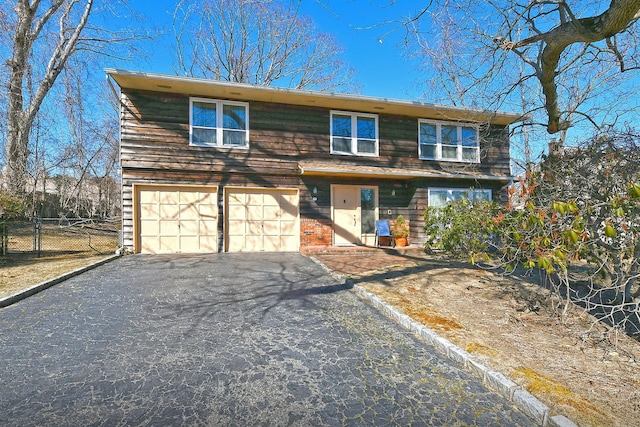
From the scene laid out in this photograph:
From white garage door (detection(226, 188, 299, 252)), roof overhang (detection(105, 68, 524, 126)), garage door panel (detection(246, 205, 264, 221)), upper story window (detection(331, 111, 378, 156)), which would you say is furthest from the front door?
roof overhang (detection(105, 68, 524, 126))

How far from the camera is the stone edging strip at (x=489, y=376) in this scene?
208 centimetres

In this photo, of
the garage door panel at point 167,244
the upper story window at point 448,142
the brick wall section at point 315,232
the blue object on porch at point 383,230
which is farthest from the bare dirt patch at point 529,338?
the upper story window at point 448,142

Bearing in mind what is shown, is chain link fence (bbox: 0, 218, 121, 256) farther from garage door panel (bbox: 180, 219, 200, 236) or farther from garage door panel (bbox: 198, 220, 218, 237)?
garage door panel (bbox: 198, 220, 218, 237)

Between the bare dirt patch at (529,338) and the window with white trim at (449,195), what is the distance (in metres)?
4.66

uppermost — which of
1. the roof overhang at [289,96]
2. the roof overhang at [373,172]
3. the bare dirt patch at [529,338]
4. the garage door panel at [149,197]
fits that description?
the roof overhang at [289,96]

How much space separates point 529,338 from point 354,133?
8.58 m

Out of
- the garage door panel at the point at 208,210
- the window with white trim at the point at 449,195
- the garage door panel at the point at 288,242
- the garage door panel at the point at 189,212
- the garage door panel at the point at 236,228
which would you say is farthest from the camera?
the window with white trim at the point at 449,195

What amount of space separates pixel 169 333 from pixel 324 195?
24.6ft

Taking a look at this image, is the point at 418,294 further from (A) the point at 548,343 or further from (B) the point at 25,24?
(B) the point at 25,24

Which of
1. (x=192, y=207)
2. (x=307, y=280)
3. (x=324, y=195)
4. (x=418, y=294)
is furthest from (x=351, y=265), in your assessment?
(x=192, y=207)

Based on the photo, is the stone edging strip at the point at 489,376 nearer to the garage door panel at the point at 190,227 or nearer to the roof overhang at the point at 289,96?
the roof overhang at the point at 289,96

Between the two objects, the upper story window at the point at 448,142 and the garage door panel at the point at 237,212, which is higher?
the upper story window at the point at 448,142

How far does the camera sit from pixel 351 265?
25.2ft

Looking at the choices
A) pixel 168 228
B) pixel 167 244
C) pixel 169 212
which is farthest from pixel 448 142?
pixel 167 244
